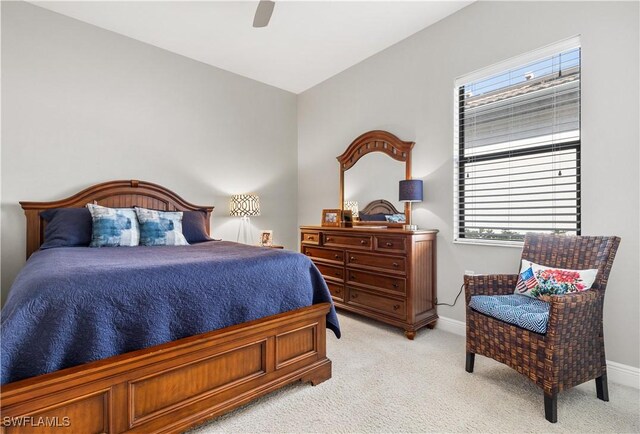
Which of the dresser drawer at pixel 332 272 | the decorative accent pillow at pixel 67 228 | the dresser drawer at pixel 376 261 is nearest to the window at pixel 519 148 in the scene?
the dresser drawer at pixel 376 261

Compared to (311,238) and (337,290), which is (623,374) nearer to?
(337,290)

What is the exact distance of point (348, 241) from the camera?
3.34 m

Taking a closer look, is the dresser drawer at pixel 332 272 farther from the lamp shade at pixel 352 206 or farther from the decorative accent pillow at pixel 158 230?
the decorative accent pillow at pixel 158 230

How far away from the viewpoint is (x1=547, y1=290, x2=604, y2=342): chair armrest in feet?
5.32

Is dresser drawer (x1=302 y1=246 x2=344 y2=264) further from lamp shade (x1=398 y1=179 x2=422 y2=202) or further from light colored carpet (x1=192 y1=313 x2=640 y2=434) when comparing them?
light colored carpet (x1=192 y1=313 x2=640 y2=434)

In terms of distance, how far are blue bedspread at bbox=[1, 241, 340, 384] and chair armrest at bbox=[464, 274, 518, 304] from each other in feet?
3.87

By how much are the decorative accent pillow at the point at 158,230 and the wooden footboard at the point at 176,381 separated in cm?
159

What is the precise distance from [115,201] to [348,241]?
246 centimetres

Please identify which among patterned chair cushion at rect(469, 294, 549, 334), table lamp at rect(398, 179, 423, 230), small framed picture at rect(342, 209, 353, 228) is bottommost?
patterned chair cushion at rect(469, 294, 549, 334)

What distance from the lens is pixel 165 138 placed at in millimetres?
A: 3646

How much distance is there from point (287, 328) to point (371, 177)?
228cm

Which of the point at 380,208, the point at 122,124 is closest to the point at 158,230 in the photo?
the point at 122,124

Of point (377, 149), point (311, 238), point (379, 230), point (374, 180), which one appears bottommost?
point (311, 238)

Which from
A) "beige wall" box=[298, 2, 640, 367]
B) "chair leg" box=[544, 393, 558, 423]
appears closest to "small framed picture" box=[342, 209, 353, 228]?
"beige wall" box=[298, 2, 640, 367]
